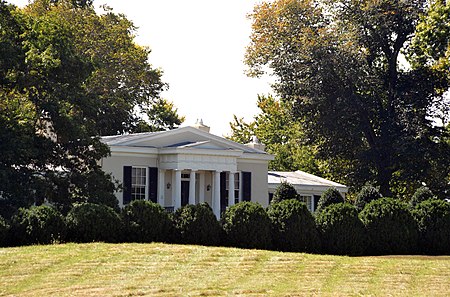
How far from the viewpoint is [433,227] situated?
29703 mm

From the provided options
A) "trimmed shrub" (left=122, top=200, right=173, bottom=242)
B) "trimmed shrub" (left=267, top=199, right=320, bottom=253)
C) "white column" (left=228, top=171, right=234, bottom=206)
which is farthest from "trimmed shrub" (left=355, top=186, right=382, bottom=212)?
"trimmed shrub" (left=122, top=200, right=173, bottom=242)

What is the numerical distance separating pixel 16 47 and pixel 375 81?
25705mm

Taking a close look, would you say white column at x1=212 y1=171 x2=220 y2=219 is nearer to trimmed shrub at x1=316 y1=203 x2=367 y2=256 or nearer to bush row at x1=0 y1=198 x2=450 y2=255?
bush row at x1=0 y1=198 x2=450 y2=255

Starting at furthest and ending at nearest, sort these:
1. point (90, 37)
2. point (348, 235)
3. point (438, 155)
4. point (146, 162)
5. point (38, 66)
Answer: point (90, 37) → point (438, 155) → point (146, 162) → point (38, 66) → point (348, 235)

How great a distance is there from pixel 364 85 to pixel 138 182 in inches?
667

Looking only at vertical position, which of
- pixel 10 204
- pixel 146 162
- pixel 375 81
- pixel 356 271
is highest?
pixel 375 81

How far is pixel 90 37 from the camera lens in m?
57.2

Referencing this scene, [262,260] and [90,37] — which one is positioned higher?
[90,37]

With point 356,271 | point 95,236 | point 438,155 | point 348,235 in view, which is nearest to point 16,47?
point 95,236

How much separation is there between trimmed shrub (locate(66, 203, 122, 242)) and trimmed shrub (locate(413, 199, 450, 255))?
36.3 ft

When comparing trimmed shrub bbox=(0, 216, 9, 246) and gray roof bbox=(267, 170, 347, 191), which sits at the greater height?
gray roof bbox=(267, 170, 347, 191)

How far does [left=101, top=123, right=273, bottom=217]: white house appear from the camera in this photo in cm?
3972

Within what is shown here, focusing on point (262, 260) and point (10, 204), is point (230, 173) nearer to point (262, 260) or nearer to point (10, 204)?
point (10, 204)

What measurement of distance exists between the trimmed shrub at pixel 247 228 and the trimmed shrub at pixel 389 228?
3.99 meters
